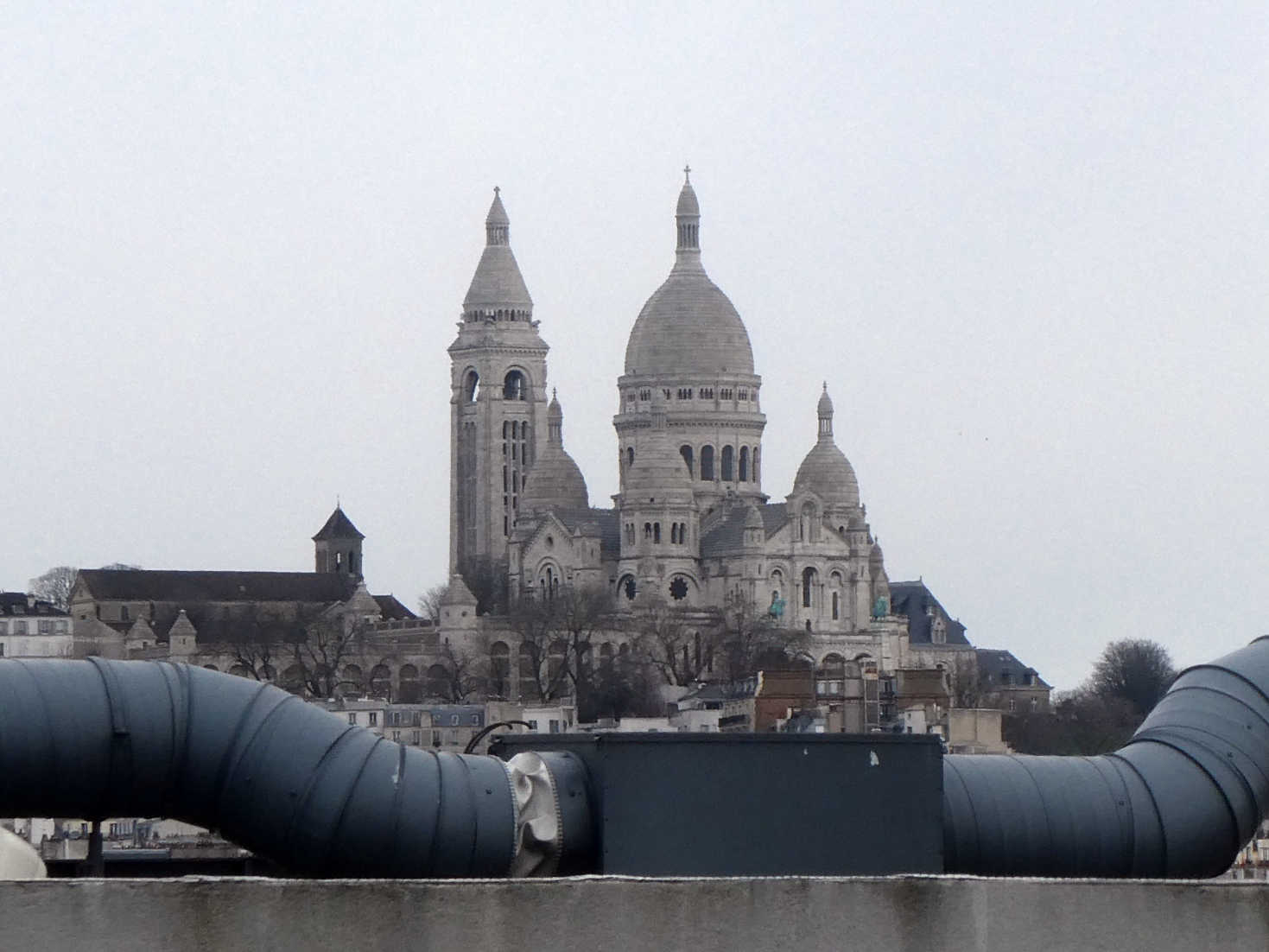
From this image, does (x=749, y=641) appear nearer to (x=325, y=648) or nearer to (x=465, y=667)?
(x=465, y=667)

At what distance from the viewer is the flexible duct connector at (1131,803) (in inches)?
878

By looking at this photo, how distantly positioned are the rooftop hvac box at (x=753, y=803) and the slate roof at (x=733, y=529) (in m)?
167

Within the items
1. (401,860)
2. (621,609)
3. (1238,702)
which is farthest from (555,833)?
(621,609)

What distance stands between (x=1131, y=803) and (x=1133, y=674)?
452 feet

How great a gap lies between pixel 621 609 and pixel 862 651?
11708 millimetres

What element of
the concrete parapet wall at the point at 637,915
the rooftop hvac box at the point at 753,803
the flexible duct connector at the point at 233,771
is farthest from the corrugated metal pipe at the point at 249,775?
the concrete parapet wall at the point at 637,915

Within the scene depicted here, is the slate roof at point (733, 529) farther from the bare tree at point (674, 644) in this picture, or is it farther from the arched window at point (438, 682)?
the arched window at point (438, 682)

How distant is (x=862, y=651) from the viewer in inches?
7362

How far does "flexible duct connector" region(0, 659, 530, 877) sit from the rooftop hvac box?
749 mm

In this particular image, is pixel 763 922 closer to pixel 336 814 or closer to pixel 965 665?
Result: pixel 336 814

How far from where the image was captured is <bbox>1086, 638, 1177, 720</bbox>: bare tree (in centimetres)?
15525

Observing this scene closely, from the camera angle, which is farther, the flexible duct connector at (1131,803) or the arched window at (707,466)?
the arched window at (707,466)

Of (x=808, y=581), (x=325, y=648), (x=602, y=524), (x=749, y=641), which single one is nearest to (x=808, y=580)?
(x=808, y=581)

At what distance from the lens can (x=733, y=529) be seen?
190m
